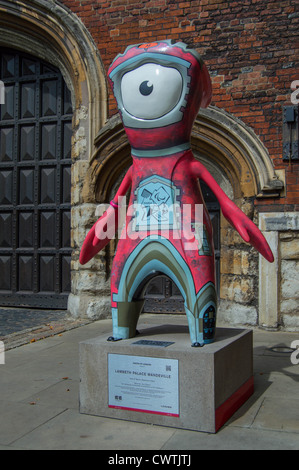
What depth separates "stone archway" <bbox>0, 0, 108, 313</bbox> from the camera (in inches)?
236

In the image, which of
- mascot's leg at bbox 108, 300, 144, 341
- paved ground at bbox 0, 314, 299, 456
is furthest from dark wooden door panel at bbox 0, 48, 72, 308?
mascot's leg at bbox 108, 300, 144, 341

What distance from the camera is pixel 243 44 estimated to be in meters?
5.49

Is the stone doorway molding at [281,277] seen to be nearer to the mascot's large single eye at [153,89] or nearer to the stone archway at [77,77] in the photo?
the stone archway at [77,77]

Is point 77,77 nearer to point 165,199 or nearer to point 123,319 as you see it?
point 165,199

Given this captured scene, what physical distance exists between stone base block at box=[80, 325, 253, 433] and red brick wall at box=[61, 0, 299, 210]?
2992mm

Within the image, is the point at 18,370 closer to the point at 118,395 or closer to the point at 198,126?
the point at 118,395

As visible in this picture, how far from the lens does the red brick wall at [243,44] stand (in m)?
5.34

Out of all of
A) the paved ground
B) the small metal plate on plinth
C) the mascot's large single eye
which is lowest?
the paved ground

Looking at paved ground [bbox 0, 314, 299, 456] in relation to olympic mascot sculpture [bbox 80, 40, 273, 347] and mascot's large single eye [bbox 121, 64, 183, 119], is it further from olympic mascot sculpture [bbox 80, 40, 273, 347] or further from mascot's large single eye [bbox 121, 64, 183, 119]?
mascot's large single eye [bbox 121, 64, 183, 119]

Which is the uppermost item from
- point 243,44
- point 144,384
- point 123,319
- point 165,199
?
point 243,44

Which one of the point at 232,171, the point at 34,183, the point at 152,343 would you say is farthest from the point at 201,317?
the point at 34,183

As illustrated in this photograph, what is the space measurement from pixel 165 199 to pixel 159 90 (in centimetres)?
64

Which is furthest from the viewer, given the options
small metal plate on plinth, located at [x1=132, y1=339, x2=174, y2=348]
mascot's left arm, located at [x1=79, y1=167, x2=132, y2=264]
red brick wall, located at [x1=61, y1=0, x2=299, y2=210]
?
red brick wall, located at [x1=61, y1=0, x2=299, y2=210]

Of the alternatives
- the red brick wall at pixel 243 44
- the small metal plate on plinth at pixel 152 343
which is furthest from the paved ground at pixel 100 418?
the red brick wall at pixel 243 44
